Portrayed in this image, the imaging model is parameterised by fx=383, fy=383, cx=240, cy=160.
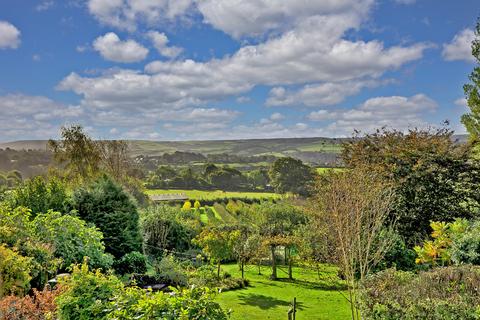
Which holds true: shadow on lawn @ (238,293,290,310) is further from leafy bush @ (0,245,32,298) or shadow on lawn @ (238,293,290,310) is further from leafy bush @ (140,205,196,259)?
leafy bush @ (0,245,32,298)

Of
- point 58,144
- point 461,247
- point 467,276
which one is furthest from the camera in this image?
point 58,144

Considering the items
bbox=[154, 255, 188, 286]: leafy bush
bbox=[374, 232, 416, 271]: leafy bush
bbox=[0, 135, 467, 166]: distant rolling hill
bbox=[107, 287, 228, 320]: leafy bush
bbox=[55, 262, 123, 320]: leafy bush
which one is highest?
bbox=[0, 135, 467, 166]: distant rolling hill

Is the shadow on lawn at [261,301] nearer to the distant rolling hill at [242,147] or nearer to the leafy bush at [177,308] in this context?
the leafy bush at [177,308]

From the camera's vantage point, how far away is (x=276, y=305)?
1440 cm

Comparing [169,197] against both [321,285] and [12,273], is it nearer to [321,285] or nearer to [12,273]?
[321,285]

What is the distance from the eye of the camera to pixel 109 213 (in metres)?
17.2

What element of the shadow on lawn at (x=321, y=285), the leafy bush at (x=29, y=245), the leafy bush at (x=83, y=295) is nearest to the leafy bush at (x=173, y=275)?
the leafy bush at (x=29, y=245)

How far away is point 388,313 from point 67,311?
554 centimetres

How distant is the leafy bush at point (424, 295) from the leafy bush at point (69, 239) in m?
8.12

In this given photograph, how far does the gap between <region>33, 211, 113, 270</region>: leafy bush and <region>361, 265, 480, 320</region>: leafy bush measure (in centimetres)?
812

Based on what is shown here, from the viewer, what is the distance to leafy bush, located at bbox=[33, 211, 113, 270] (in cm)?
1169

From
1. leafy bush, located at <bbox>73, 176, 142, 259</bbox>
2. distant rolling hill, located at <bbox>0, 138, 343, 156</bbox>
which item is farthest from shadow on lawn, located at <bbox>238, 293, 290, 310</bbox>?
distant rolling hill, located at <bbox>0, 138, 343, 156</bbox>

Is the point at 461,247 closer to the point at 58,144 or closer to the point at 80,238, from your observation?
the point at 80,238

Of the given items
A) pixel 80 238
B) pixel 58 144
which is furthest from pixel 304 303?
pixel 58 144
